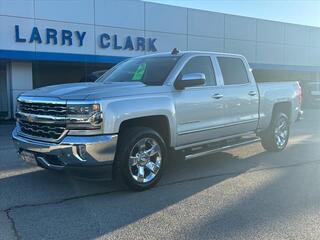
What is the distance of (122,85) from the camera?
5.98 meters

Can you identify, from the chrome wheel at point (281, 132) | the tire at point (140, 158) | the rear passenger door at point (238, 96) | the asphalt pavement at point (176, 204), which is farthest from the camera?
the chrome wheel at point (281, 132)

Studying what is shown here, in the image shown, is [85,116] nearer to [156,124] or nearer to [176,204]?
[156,124]

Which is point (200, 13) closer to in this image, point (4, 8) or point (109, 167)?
point (4, 8)

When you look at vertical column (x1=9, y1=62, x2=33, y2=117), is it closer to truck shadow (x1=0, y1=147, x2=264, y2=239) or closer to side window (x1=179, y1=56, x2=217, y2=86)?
truck shadow (x1=0, y1=147, x2=264, y2=239)

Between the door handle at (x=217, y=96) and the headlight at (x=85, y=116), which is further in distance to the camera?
the door handle at (x=217, y=96)

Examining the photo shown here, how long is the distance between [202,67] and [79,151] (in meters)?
2.84

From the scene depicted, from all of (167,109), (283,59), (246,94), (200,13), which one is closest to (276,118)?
(246,94)

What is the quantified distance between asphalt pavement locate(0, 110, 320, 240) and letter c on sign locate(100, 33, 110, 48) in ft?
48.0

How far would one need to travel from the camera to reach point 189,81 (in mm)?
6273

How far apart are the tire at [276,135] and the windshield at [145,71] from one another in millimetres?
3114

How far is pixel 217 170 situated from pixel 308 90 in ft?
66.9

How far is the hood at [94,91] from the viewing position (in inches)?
213

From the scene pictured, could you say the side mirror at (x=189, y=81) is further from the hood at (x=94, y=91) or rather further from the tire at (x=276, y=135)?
the tire at (x=276, y=135)

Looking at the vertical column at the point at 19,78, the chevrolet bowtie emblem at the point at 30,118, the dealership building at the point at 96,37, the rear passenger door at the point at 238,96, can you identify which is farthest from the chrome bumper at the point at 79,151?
the vertical column at the point at 19,78
